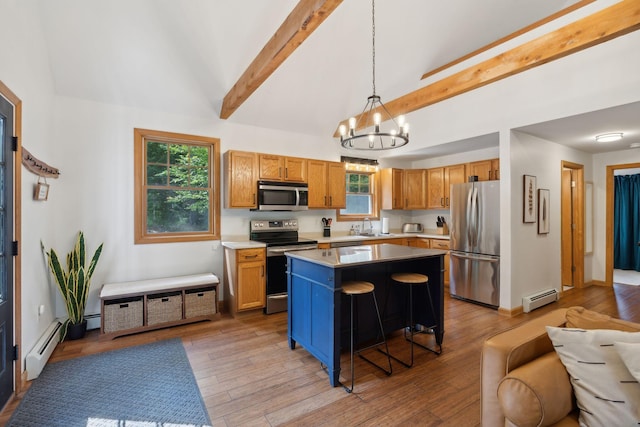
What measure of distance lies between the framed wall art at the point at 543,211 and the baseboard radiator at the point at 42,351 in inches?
237

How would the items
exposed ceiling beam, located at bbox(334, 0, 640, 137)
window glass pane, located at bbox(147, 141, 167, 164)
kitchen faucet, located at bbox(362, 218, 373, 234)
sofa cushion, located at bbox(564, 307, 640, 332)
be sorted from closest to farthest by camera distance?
sofa cushion, located at bbox(564, 307, 640, 332)
exposed ceiling beam, located at bbox(334, 0, 640, 137)
window glass pane, located at bbox(147, 141, 167, 164)
kitchen faucet, located at bbox(362, 218, 373, 234)

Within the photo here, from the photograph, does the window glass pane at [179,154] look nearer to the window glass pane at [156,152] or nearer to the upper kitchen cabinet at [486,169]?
the window glass pane at [156,152]

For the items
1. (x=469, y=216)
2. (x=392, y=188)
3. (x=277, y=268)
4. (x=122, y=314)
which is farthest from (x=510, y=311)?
(x=122, y=314)

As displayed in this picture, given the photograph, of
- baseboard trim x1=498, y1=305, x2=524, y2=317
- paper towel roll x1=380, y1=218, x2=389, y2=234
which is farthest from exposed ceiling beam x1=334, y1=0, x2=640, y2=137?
baseboard trim x1=498, y1=305, x2=524, y2=317

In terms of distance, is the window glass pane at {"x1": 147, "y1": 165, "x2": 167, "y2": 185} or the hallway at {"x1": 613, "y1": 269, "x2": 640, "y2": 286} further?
the hallway at {"x1": 613, "y1": 269, "x2": 640, "y2": 286}

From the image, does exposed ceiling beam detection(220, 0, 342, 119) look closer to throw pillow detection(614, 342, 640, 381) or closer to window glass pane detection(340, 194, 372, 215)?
throw pillow detection(614, 342, 640, 381)

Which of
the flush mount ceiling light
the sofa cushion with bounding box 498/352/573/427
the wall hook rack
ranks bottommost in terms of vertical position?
the sofa cushion with bounding box 498/352/573/427

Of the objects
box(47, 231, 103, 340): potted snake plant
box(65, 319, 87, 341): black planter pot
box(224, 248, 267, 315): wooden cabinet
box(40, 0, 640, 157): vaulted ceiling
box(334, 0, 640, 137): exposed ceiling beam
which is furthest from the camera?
box(224, 248, 267, 315): wooden cabinet

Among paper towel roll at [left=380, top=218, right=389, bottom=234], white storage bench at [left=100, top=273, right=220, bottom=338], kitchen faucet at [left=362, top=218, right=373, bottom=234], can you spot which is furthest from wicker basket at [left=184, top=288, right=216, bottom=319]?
paper towel roll at [left=380, top=218, right=389, bottom=234]

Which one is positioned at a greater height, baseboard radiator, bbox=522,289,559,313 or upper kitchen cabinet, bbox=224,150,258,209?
upper kitchen cabinet, bbox=224,150,258,209

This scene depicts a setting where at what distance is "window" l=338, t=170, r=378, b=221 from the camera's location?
5.94 metres

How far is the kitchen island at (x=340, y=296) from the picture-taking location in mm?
2434

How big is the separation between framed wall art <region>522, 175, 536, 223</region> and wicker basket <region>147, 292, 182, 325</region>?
4693 mm

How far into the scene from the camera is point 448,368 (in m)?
2.65
